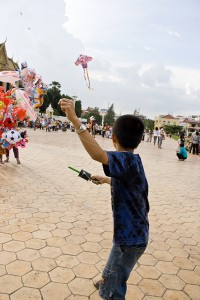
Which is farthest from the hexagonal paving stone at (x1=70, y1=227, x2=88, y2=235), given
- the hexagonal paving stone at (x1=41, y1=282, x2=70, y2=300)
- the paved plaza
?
the hexagonal paving stone at (x1=41, y1=282, x2=70, y2=300)

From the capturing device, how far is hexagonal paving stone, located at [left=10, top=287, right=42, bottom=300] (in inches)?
97.4

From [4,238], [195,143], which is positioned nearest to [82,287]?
[4,238]

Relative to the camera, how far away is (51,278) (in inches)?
110

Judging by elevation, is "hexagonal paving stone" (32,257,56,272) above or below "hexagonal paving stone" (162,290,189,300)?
above

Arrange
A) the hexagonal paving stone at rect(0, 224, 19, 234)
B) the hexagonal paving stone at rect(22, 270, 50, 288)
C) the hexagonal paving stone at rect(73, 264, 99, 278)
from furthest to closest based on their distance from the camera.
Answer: the hexagonal paving stone at rect(0, 224, 19, 234), the hexagonal paving stone at rect(73, 264, 99, 278), the hexagonal paving stone at rect(22, 270, 50, 288)

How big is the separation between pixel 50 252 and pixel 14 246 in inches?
18.5

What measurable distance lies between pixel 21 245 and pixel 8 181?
3.14 metres

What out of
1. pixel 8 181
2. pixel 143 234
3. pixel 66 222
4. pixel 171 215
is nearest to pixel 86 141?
pixel 143 234

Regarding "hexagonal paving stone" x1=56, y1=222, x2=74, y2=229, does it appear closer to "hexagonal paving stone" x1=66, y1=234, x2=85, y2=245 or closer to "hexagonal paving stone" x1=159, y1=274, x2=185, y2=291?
"hexagonal paving stone" x1=66, y1=234, x2=85, y2=245

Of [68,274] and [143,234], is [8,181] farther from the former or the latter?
[143,234]

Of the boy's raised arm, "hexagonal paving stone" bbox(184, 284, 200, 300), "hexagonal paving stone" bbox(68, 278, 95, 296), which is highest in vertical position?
→ the boy's raised arm

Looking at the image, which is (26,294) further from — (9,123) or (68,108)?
(9,123)

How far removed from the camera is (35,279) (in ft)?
9.03

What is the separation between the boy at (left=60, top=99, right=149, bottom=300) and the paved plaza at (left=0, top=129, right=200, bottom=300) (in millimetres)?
935
